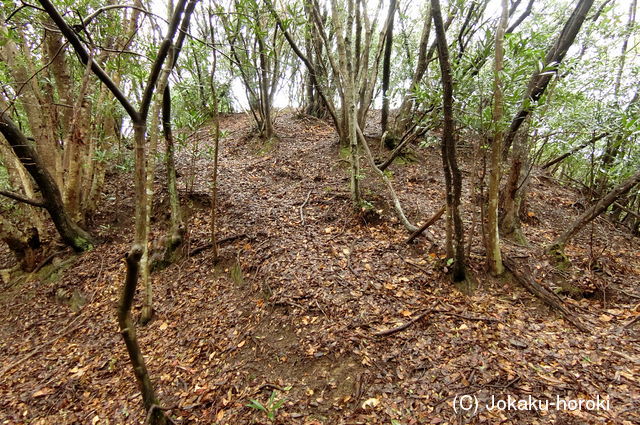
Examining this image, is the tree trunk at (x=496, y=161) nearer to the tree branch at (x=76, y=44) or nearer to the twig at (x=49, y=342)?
the tree branch at (x=76, y=44)

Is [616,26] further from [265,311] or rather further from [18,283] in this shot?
[18,283]

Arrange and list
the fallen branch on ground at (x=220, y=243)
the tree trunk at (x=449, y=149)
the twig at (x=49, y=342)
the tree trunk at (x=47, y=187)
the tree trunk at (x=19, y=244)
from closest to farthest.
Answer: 1. the tree trunk at (x=449, y=149)
2. the twig at (x=49, y=342)
3. the tree trunk at (x=47, y=187)
4. the fallen branch on ground at (x=220, y=243)
5. the tree trunk at (x=19, y=244)

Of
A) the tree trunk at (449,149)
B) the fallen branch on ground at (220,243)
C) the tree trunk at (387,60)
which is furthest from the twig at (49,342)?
the tree trunk at (387,60)

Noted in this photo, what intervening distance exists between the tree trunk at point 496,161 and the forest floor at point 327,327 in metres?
0.34

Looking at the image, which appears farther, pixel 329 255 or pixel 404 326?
pixel 329 255

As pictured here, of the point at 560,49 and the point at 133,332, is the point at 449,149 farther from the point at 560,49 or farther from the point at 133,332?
the point at 133,332

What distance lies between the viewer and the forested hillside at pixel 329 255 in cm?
306

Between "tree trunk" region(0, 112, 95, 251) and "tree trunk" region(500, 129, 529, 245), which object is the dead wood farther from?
"tree trunk" region(0, 112, 95, 251)

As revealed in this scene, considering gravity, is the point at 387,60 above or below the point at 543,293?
above

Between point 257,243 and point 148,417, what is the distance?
3.11m

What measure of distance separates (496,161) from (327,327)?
312cm

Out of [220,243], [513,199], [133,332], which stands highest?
[513,199]

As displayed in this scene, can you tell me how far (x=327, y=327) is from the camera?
3883mm

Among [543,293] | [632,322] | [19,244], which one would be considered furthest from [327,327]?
[19,244]
